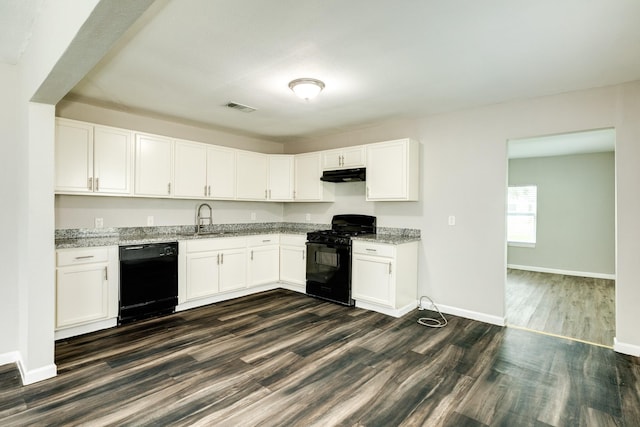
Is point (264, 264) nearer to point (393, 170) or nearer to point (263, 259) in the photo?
point (263, 259)

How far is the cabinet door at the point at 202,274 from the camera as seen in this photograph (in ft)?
13.1

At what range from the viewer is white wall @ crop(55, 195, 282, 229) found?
357cm

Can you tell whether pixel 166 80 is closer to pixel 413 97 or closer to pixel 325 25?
pixel 325 25

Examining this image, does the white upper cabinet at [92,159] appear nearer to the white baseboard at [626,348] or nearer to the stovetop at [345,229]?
the stovetop at [345,229]

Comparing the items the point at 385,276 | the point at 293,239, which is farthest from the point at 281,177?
the point at 385,276

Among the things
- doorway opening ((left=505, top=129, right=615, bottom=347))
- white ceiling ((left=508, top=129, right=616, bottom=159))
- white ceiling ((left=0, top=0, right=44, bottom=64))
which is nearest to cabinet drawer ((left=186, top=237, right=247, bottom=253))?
white ceiling ((left=0, top=0, right=44, bottom=64))

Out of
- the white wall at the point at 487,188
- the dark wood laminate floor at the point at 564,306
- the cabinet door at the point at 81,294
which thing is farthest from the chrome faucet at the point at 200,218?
the dark wood laminate floor at the point at 564,306

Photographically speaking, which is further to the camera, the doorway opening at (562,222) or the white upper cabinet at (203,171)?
the doorway opening at (562,222)

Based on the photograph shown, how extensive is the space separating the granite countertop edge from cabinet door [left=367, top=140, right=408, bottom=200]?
22.2 inches

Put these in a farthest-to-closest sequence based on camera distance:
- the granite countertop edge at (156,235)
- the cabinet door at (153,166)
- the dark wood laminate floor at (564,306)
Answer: the cabinet door at (153,166) < the dark wood laminate floor at (564,306) < the granite countertop edge at (156,235)

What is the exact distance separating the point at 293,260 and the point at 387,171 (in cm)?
196

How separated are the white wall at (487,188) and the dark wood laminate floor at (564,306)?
0.49 m

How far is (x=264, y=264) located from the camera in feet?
15.9

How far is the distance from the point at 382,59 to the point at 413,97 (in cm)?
102
